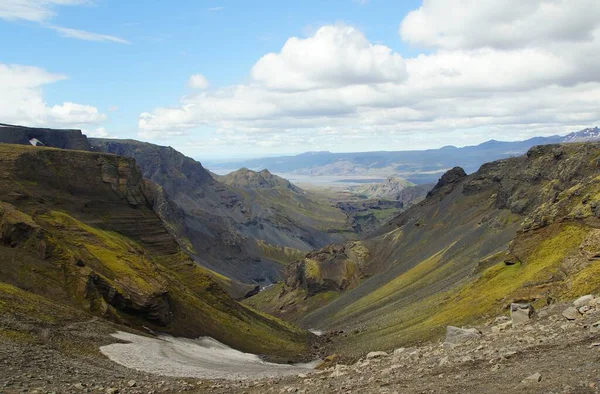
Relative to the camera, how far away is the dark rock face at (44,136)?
163375mm

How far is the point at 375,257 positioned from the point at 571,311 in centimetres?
12818

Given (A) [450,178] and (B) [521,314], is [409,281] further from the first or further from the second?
(A) [450,178]

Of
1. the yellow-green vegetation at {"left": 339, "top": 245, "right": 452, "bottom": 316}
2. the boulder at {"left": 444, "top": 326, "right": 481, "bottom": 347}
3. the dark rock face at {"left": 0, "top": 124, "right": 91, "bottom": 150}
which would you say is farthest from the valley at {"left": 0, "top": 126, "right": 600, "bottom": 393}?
the dark rock face at {"left": 0, "top": 124, "right": 91, "bottom": 150}

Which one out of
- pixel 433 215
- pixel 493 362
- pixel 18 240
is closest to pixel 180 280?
pixel 18 240

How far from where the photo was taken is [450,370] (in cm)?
2597

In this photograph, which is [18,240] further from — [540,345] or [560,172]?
[560,172]

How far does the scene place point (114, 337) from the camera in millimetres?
48062

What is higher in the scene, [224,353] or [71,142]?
[71,142]

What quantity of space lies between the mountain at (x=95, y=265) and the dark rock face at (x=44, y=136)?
86.1 meters

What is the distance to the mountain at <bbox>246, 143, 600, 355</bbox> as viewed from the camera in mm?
62500

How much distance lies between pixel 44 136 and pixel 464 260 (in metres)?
153

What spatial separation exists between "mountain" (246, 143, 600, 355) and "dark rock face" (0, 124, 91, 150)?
302 feet

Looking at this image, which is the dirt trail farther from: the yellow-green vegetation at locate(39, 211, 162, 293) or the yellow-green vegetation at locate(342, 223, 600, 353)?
the yellow-green vegetation at locate(342, 223, 600, 353)

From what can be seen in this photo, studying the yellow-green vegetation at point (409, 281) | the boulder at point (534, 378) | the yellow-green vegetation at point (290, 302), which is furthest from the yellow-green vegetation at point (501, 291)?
the yellow-green vegetation at point (290, 302)
